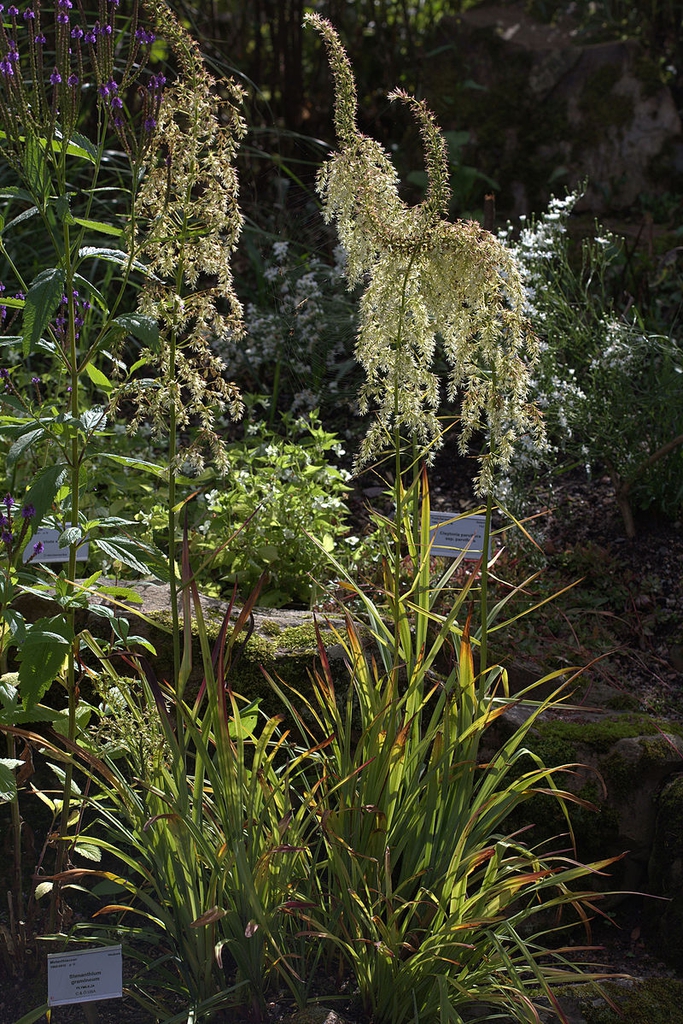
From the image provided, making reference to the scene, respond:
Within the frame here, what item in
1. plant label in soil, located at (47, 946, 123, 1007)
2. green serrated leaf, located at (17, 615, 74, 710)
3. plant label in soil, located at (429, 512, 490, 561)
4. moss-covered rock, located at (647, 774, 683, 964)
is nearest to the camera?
green serrated leaf, located at (17, 615, 74, 710)

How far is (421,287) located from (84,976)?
1.59 m

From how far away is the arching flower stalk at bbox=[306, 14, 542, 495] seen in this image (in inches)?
76.2

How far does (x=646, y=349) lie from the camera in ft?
12.6

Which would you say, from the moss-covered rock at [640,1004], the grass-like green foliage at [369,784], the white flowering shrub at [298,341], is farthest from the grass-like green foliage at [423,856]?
the white flowering shrub at [298,341]

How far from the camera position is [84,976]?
2.03 metres

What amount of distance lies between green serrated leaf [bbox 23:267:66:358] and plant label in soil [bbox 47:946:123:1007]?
1.25 m

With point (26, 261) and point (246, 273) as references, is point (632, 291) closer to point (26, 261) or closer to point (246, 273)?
point (246, 273)

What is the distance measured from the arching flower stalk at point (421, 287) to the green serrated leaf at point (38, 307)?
0.63 meters

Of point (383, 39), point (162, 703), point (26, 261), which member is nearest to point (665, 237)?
point (383, 39)

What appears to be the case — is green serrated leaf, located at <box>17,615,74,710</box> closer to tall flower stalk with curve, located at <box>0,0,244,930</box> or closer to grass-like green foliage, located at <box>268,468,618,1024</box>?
tall flower stalk with curve, located at <box>0,0,244,930</box>

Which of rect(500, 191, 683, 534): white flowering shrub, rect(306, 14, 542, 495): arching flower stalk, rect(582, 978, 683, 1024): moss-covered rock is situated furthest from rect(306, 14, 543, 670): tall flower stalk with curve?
rect(500, 191, 683, 534): white flowering shrub

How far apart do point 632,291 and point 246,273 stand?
229 cm

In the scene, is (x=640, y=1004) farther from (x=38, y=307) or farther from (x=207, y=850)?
(x=38, y=307)

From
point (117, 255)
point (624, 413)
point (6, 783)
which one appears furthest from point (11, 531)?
point (624, 413)
